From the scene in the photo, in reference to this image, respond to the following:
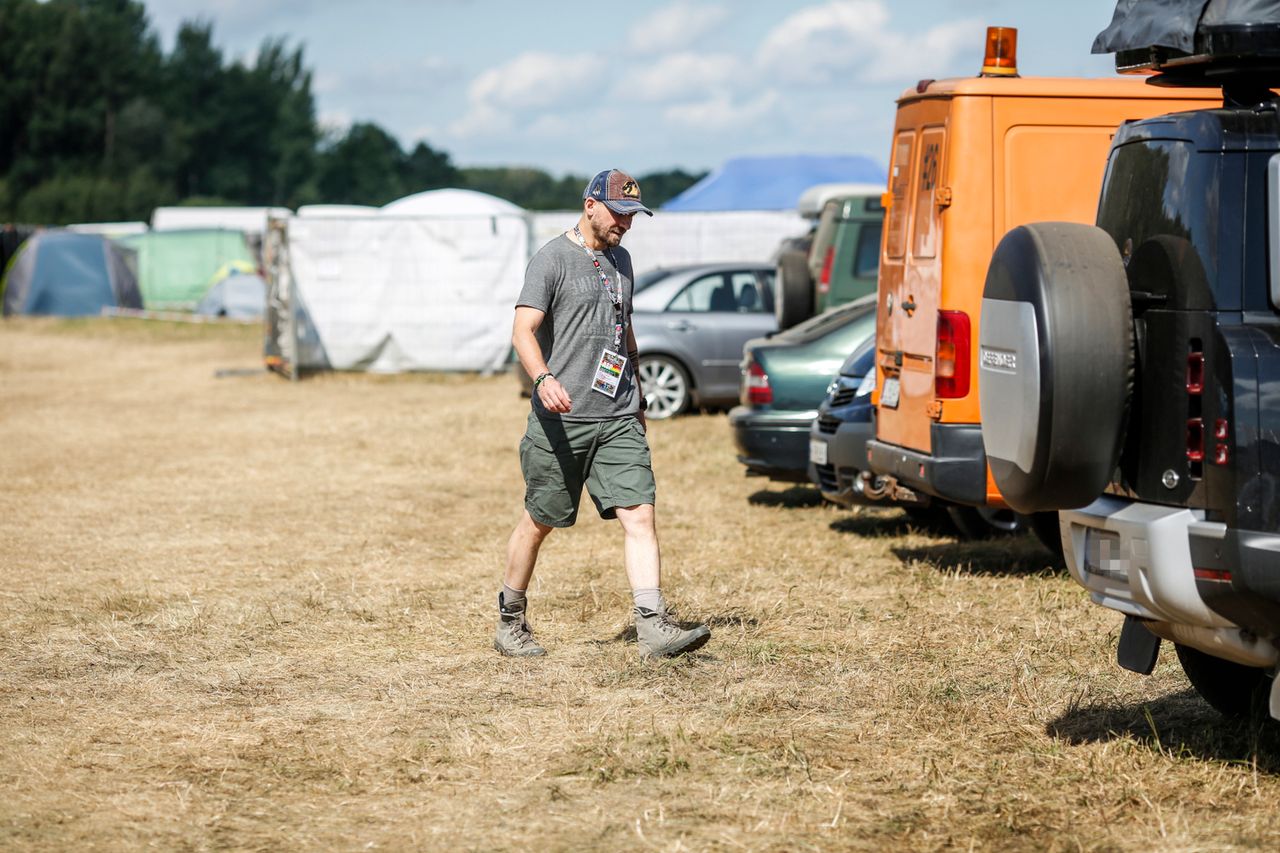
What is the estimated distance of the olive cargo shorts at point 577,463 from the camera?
6199 mm

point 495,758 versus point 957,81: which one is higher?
point 957,81

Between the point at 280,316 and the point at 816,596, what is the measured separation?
16.4m

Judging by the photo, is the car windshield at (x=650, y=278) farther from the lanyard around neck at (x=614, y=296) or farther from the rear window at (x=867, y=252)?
the lanyard around neck at (x=614, y=296)

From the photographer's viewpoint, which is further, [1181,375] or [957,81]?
[957,81]

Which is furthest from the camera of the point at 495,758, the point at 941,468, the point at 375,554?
the point at 375,554

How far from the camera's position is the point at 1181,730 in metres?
5.27

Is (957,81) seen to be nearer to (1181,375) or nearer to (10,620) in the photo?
(1181,375)

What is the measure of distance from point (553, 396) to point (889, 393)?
2957mm

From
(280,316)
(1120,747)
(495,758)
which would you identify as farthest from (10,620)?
(280,316)

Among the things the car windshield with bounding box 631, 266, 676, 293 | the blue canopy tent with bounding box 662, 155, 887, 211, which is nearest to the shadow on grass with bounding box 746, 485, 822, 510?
the car windshield with bounding box 631, 266, 676, 293

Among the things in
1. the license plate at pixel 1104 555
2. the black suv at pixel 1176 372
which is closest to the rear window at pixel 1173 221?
the black suv at pixel 1176 372

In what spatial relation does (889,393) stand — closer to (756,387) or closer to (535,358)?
(756,387)

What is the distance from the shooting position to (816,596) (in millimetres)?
7648

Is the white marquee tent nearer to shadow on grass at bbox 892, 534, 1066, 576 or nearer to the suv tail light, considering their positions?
shadow on grass at bbox 892, 534, 1066, 576
